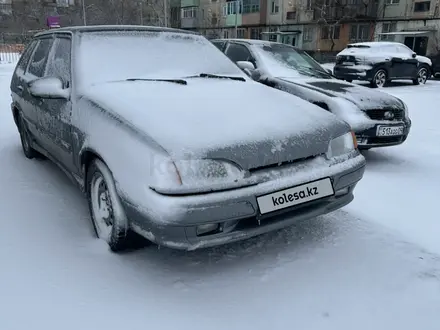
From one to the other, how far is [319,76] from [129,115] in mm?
4152

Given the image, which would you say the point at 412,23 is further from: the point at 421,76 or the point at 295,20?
the point at 421,76

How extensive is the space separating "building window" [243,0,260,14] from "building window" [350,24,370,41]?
10662 mm

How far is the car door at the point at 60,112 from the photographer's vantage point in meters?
3.01

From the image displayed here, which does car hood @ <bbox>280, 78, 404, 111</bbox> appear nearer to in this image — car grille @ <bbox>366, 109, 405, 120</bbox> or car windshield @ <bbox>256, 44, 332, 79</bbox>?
car grille @ <bbox>366, 109, 405, 120</bbox>

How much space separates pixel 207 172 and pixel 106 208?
0.89 m

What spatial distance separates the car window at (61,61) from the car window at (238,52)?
3.01 metres

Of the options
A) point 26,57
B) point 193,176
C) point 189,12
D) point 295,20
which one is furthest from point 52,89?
point 189,12

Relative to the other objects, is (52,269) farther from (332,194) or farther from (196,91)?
(332,194)

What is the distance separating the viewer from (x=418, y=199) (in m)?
3.75

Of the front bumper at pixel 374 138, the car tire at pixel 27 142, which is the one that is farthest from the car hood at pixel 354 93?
the car tire at pixel 27 142

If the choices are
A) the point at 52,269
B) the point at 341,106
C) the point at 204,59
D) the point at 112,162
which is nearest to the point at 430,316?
the point at 112,162

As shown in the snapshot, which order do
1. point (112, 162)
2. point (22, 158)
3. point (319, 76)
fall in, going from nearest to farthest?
point (112, 162) < point (22, 158) < point (319, 76)

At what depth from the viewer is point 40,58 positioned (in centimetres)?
398

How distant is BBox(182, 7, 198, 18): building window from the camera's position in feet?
156
